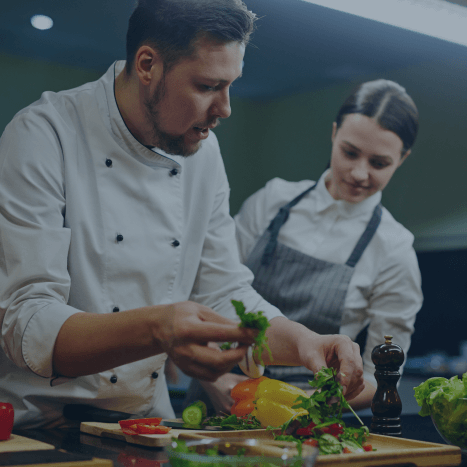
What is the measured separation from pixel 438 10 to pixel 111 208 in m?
1.66

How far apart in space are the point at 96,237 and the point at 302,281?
0.98 meters

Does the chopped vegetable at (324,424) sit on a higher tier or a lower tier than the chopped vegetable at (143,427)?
higher

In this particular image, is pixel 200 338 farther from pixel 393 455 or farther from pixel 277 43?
pixel 277 43

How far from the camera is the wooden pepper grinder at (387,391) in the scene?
1146 mm

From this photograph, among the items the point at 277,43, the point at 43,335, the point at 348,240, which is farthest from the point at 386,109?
the point at 43,335

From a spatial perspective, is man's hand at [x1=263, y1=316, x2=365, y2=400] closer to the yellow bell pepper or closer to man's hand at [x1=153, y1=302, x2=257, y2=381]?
the yellow bell pepper

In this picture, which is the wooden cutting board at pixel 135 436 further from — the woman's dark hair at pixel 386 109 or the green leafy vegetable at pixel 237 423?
the woman's dark hair at pixel 386 109

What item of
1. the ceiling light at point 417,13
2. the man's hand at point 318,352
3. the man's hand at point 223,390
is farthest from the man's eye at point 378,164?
the man's hand at point 318,352

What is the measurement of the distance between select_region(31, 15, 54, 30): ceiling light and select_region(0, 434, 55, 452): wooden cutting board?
75.6 inches

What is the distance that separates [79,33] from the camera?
2.50m

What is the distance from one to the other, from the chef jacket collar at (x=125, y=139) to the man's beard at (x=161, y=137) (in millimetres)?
43

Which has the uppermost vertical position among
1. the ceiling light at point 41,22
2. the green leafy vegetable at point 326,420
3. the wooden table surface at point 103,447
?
the ceiling light at point 41,22

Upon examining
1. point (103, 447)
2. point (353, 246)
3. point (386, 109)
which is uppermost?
point (386, 109)

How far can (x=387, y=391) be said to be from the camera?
3.84 feet
